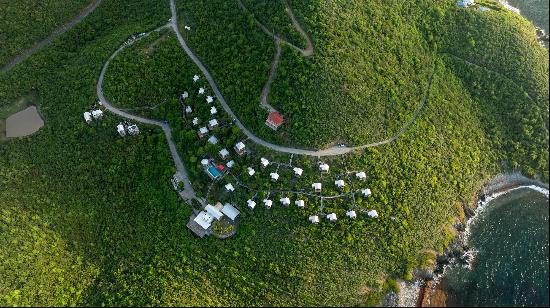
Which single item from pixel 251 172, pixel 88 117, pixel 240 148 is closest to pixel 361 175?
pixel 251 172

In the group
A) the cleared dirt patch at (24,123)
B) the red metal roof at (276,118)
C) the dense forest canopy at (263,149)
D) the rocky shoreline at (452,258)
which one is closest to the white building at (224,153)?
the dense forest canopy at (263,149)

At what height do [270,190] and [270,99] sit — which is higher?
[270,99]

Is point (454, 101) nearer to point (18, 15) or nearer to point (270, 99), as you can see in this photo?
point (270, 99)

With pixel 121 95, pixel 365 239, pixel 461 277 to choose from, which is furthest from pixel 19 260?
pixel 461 277

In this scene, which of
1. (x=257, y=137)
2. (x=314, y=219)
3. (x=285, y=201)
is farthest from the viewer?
(x=257, y=137)

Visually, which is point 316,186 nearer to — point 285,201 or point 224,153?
point 285,201
